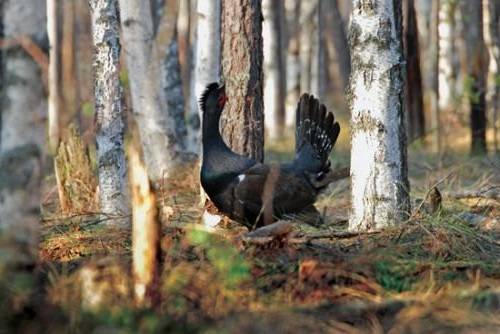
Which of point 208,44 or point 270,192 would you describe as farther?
point 208,44

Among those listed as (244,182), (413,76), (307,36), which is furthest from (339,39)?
(244,182)

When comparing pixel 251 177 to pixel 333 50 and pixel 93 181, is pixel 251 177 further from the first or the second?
pixel 333 50

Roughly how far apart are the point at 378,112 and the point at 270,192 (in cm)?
132

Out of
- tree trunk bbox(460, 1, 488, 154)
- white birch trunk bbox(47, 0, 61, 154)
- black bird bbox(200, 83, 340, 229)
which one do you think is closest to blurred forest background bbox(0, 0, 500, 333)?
black bird bbox(200, 83, 340, 229)

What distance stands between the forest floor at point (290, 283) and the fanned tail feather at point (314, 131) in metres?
2.48

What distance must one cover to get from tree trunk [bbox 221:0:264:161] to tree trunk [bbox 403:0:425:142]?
7.86m

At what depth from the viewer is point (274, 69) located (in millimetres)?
28609

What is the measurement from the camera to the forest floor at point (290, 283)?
573cm

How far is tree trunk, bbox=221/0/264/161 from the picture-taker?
10984mm

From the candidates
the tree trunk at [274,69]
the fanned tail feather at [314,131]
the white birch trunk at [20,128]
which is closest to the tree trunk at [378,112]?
the fanned tail feather at [314,131]

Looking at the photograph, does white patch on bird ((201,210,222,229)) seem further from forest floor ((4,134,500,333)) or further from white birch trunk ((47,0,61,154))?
white birch trunk ((47,0,61,154))

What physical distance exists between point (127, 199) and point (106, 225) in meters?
0.93

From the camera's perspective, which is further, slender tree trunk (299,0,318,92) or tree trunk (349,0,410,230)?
slender tree trunk (299,0,318,92)

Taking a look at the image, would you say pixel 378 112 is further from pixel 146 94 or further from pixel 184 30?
pixel 184 30
